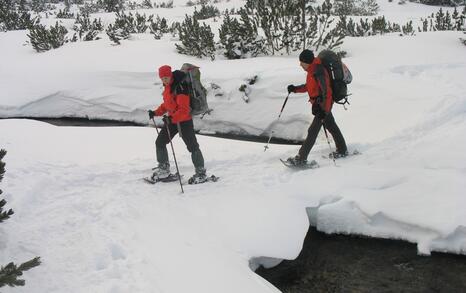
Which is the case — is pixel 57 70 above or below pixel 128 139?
above

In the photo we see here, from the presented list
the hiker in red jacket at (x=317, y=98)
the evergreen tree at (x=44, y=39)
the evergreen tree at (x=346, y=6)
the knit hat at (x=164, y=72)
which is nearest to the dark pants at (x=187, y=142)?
the knit hat at (x=164, y=72)

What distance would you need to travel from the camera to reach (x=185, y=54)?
36.2 feet

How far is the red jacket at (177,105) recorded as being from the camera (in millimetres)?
5409

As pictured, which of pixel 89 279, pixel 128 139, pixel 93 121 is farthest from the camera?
pixel 93 121

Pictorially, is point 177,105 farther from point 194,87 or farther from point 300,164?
point 300,164

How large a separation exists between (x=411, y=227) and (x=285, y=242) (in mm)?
1295

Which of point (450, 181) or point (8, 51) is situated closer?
point (450, 181)

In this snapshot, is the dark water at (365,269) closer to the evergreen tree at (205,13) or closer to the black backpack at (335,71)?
the black backpack at (335,71)

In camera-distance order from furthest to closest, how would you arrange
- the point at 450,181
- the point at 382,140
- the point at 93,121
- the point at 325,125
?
the point at 93,121, the point at 382,140, the point at 325,125, the point at 450,181

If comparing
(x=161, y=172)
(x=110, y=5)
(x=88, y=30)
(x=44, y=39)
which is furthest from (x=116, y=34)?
(x=161, y=172)

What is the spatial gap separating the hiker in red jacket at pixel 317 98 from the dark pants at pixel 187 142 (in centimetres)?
120

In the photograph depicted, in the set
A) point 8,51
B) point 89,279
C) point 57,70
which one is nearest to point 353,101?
point 89,279

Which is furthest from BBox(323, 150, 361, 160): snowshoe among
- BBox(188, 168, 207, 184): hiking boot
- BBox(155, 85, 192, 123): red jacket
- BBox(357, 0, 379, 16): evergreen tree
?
BBox(357, 0, 379, 16): evergreen tree

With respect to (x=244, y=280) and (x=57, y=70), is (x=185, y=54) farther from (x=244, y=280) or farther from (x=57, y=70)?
(x=244, y=280)
